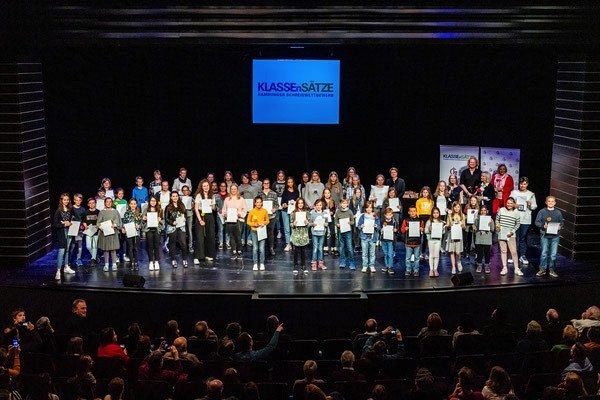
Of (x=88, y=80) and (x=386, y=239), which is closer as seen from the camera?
(x=386, y=239)

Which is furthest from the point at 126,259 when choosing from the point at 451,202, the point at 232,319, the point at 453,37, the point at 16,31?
the point at 453,37

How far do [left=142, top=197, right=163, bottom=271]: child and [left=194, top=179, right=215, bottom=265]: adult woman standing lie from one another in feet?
2.46

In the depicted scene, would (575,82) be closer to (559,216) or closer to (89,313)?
(559,216)

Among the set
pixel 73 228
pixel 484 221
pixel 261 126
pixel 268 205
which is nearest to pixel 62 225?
pixel 73 228

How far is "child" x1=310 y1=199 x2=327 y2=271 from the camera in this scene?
1452 centimetres

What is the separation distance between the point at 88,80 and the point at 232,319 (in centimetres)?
803

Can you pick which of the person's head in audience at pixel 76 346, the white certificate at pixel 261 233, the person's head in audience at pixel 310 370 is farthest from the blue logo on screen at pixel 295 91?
the person's head in audience at pixel 310 370

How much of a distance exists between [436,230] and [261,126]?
6.11 meters

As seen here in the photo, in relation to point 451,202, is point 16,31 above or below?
above

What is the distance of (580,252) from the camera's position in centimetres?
1550

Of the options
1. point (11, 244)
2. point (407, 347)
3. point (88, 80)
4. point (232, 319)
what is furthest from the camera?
point (88, 80)

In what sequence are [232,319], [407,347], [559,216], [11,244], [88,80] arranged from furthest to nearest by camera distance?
[88,80]
[11,244]
[559,216]
[232,319]
[407,347]

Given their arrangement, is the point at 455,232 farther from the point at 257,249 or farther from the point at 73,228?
the point at 73,228

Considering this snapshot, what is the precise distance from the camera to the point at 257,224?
1456 cm
